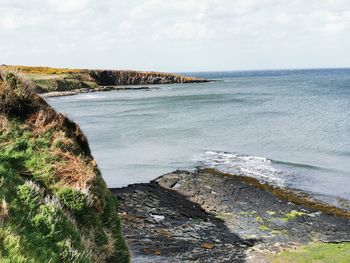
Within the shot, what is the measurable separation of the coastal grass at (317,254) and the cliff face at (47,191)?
8266 millimetres

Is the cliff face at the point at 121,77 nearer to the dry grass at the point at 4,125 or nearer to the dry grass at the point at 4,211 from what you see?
the dry grass at the point at 4,125

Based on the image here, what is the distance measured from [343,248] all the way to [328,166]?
18912mm

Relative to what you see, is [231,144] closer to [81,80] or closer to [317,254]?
[317,254]

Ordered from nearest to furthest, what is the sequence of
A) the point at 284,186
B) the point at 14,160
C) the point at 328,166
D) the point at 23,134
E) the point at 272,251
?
the point at 14,160
the point at 23,134
the point at 272,251
the point at 284,186
the point at 328,166

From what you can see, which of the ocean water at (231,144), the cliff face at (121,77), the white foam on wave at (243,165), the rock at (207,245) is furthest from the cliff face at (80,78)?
the rock at (207,245)

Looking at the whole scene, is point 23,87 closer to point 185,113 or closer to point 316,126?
point 316,126

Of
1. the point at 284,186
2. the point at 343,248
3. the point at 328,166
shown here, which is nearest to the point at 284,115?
the point at 328,166

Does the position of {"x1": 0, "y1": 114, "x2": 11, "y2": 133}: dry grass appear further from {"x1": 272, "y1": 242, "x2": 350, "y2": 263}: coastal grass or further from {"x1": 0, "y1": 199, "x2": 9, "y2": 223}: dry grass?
{"x1": 272, "y1": 242, "x2": 350, "y2": 263}: coastal grass

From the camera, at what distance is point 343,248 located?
797 inches

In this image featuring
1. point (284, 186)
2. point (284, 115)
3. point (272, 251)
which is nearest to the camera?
point (272, 251)

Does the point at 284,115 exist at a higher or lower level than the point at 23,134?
lower

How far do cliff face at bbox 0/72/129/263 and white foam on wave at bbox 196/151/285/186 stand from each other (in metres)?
20.6

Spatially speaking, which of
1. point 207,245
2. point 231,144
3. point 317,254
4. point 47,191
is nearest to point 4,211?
point 47,191

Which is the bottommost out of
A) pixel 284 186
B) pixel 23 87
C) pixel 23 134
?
pixel 284 186
